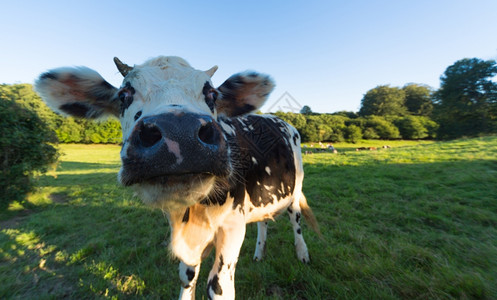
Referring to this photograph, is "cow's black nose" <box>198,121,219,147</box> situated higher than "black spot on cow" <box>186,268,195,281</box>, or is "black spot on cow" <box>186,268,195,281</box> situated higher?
"cow's black nose" <box>198,121,219,147</box>

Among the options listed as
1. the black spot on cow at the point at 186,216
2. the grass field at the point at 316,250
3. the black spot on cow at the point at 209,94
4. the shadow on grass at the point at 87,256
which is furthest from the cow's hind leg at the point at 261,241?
the black spot on cow at the point at 209,94

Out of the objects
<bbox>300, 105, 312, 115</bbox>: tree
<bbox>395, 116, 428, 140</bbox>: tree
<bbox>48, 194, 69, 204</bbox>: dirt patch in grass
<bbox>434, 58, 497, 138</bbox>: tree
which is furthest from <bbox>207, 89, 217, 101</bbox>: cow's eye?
<bbox>300, 105, 312, 115</bbox>: tree

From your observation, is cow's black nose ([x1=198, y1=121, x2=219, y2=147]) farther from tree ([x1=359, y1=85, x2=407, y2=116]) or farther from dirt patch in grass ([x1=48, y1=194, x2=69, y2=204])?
tree ([x1=359, y1=85, x2=407, y2=116])

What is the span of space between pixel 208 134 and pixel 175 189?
330 millimetres

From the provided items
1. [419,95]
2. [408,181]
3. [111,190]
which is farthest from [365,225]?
[419,95]

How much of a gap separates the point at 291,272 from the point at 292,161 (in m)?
1.38


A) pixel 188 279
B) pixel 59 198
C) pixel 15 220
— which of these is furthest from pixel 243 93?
pixel 59 198

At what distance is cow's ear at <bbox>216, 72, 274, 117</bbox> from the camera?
209 centimetres

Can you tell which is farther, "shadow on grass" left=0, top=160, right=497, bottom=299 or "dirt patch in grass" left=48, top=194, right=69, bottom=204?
"dirt patch in grass" left=48, top=194, right=69, bottom=204

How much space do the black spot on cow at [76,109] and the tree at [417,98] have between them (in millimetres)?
70594

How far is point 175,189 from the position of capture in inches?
38.8

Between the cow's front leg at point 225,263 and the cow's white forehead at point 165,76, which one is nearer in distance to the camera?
the cow's white forehead at point 165,76

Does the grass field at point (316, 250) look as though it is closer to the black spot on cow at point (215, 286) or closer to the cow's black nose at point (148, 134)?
the black spot on cow at point (215, 286)

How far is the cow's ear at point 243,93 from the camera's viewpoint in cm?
209
